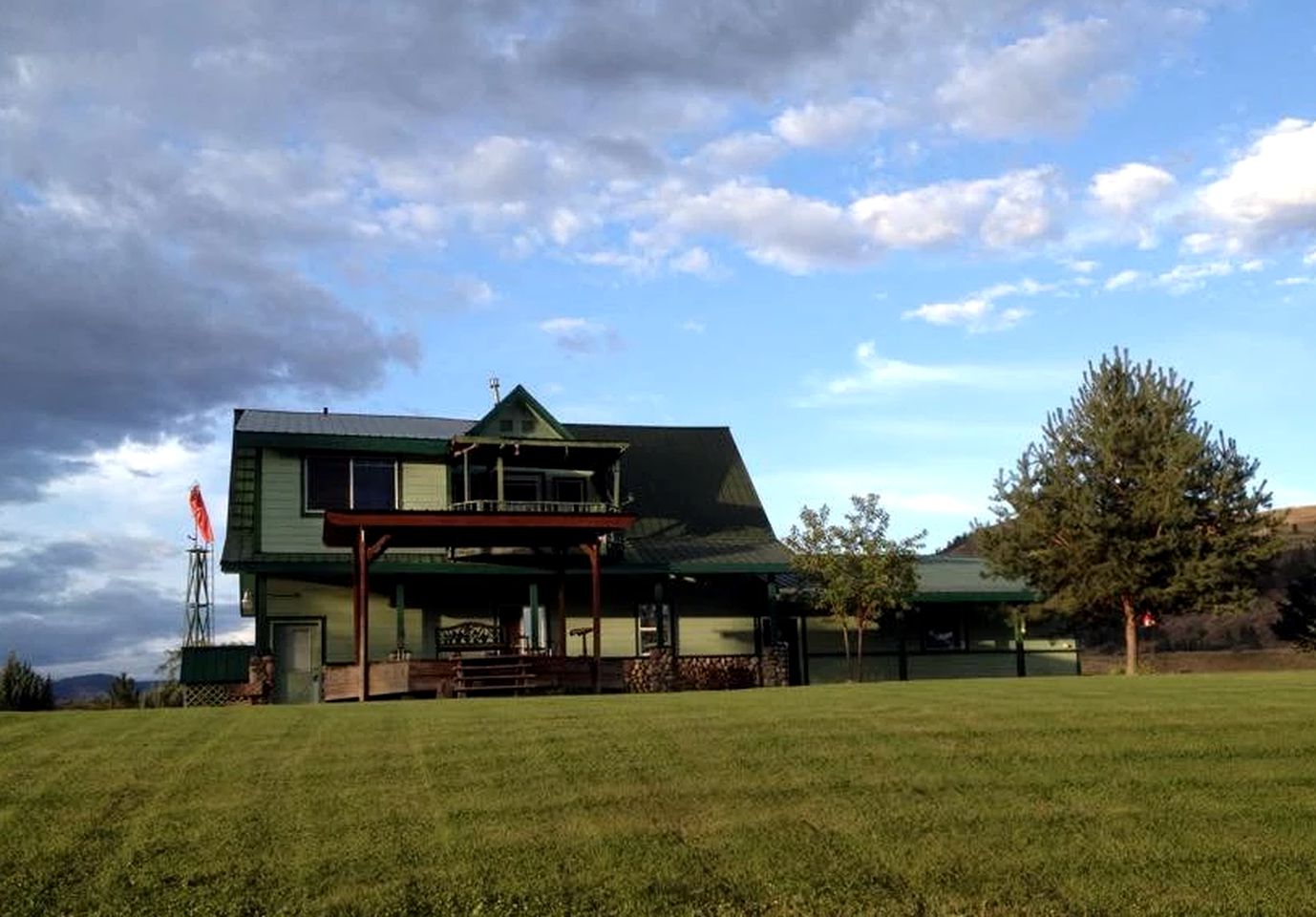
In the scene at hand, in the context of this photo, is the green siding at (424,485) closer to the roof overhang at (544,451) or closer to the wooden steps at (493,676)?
the roof overhang at (544,451)

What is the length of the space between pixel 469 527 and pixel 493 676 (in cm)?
395

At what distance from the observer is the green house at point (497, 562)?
3038cm

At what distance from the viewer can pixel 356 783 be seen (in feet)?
37.6

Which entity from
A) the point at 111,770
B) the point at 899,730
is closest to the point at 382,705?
the point at 111,770

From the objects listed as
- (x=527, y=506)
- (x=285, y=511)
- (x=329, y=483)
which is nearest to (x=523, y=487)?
(x=527, y=506)

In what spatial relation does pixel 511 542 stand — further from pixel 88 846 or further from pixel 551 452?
pixel 88 846

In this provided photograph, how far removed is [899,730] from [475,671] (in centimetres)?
1338

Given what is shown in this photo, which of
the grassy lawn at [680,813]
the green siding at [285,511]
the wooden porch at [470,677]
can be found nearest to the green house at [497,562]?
the green siding at [285,511]

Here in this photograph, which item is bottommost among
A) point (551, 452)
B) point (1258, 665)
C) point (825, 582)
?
point (1258, 665)

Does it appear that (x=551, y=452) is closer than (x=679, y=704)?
No

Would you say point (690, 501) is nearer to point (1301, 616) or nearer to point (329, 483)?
point (329, 483)

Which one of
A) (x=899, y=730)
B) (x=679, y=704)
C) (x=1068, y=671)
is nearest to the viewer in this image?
(x=899, y=730)

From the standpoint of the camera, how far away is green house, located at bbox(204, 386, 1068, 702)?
30375 millimetres

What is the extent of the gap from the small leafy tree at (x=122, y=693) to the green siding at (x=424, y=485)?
7487 millimetres
